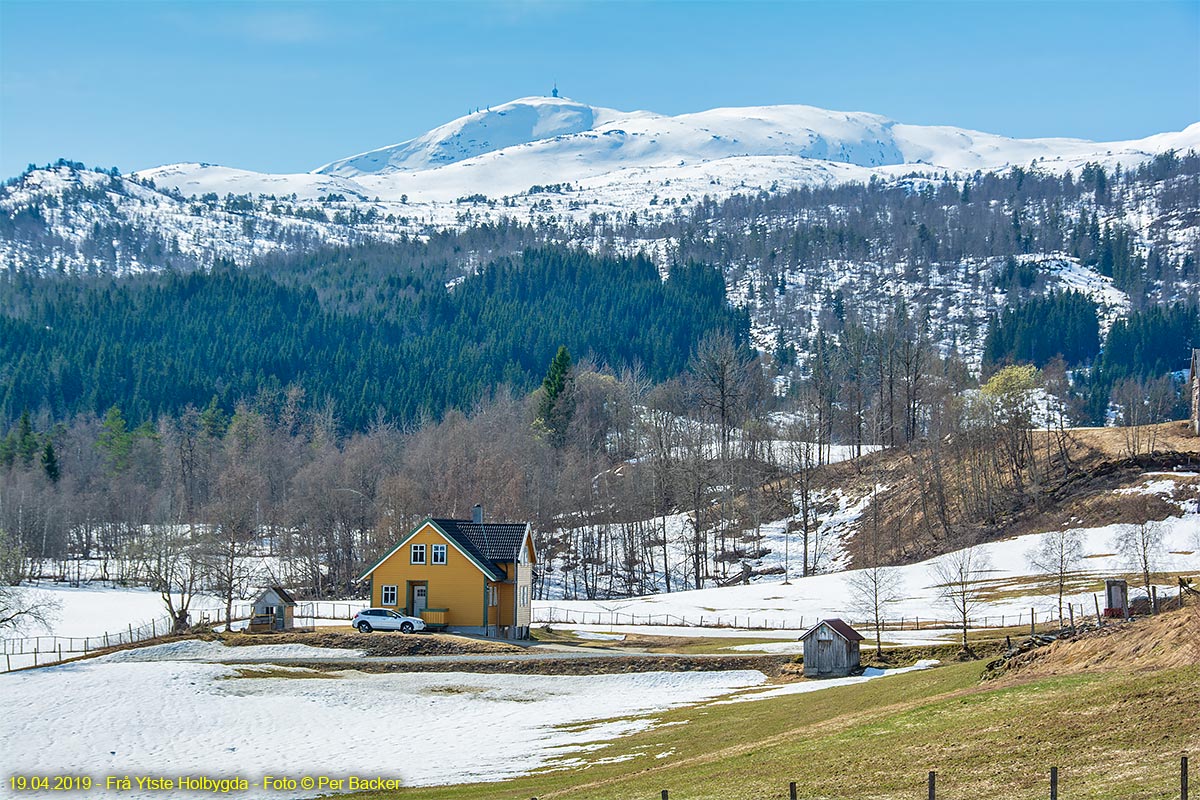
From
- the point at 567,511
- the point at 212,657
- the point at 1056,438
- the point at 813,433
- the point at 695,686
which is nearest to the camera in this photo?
the point at 695,686

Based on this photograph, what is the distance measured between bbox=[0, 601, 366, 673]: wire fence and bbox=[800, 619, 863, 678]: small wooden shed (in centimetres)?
3364

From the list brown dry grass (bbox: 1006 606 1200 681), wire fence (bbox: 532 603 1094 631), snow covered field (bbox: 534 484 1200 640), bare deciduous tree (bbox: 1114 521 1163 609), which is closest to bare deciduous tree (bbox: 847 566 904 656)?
snow covered field (bbox: 534 484 1200 640)

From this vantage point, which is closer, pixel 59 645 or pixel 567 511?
pixel 59 645

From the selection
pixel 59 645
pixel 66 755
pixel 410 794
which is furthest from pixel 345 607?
pixel 410 794

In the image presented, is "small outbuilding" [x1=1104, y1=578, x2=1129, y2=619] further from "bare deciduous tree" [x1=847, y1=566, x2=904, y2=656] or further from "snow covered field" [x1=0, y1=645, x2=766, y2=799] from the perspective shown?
"snow covered field" [x1=0, y1=645, x2=766, y2=799]

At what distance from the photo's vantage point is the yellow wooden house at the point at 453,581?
68.7m

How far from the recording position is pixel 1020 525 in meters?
95.3

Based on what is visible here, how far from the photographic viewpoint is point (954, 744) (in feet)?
90.1

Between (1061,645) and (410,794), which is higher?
(1061,645)

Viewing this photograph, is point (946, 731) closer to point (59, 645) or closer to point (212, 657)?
point (212, 657)

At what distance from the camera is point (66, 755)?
129 feet

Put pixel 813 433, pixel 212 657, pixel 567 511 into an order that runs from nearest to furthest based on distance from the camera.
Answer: pixel 212 657 < pixel 567 511 < pixel 813 433

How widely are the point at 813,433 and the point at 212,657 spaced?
86.8 metres

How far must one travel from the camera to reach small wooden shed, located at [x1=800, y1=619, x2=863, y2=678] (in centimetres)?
5169
